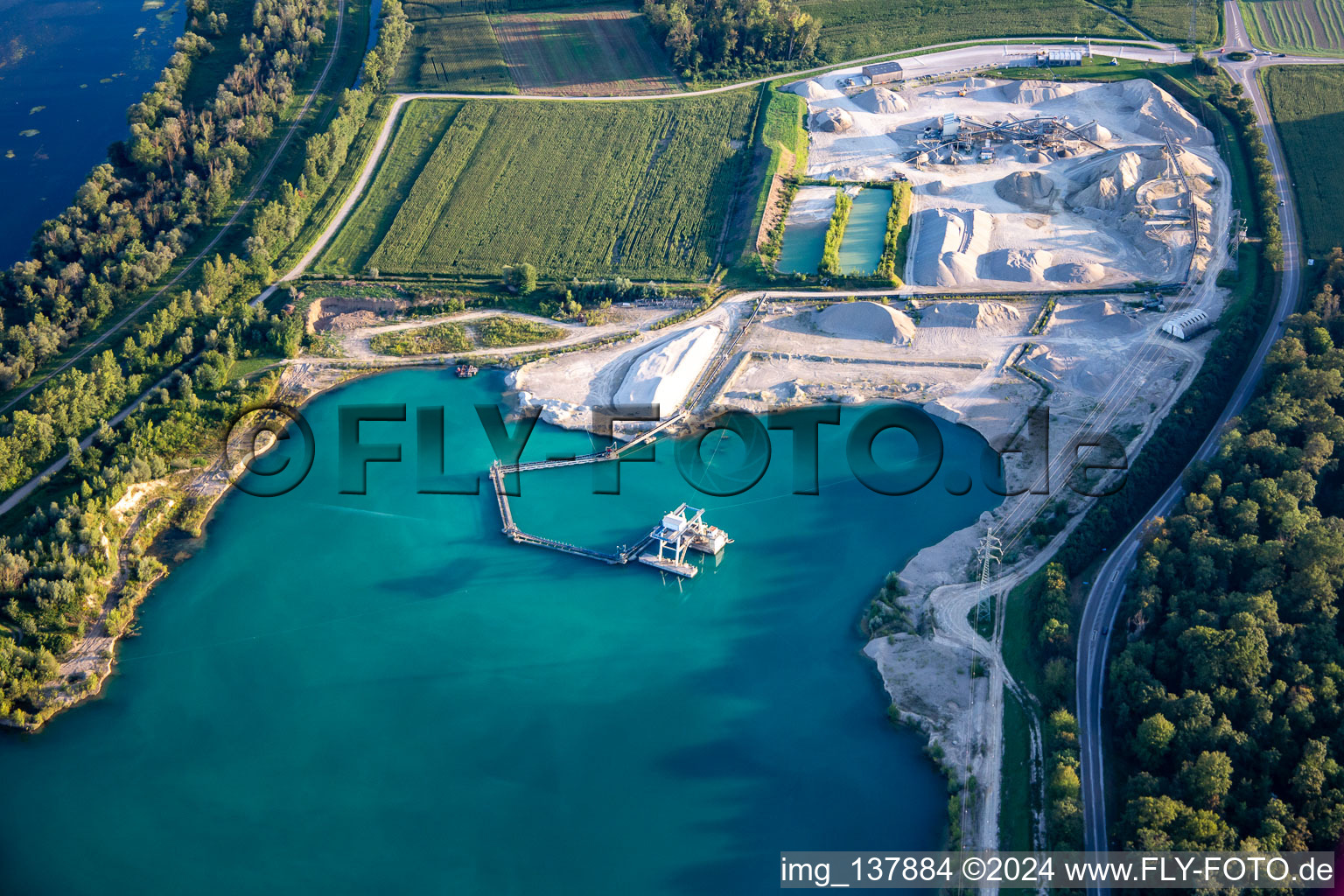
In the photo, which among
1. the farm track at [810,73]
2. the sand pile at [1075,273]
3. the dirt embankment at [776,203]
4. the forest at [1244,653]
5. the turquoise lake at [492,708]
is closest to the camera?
the forest at [1244,653]

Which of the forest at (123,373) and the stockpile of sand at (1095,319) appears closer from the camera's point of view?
the forest at (123,373)

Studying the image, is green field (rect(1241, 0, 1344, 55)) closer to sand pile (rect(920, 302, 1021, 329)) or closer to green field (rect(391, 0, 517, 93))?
sand pile (rect(920, 302, 1021, 329))

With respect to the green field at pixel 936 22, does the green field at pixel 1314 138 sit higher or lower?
lower

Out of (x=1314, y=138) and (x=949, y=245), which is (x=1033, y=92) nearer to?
(x=1314, y=138)

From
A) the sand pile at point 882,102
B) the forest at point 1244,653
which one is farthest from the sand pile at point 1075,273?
the sand pile at point 882,102

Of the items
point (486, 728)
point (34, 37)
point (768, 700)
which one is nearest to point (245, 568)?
point (486, 728)

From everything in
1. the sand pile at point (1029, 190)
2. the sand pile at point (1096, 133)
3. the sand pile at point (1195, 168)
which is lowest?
the sand pile at point (1029, 190)

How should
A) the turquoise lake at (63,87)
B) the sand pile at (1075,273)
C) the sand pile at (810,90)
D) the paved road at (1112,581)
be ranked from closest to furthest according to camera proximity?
1. the paved road at (1112,581)
2. the sand pile at (1075,273)
3. the turquoise lake at (63,87)
4. the sand pile at (810,90)

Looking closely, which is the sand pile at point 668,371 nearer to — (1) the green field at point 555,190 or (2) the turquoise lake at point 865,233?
(1) the green field at point 555,190
